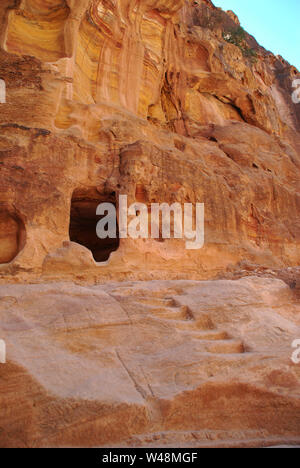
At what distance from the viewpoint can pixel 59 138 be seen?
8070 millimetres

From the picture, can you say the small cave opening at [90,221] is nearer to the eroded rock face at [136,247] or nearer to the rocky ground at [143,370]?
the eroded rock face at [136,247]

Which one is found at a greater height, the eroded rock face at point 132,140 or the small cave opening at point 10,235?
the eroded rock face at point 132,140

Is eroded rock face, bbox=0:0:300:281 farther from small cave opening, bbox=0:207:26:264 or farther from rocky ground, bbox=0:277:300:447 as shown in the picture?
rocky ground, bbox=0:277:300:447

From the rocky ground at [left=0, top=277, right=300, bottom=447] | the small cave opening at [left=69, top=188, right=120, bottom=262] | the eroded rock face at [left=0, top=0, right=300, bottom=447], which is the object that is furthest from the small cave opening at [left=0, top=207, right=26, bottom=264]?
the rocky ground at [left=0, top=277, right=300, bottom=447]

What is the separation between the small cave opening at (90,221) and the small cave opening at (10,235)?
6.04 feet

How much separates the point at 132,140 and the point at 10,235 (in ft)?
14.1

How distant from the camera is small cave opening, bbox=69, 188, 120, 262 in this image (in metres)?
9.02

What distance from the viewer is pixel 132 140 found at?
9758mm

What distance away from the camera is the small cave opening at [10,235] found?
7160 millimetres

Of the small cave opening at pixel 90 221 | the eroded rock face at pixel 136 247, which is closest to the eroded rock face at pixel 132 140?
the eroded rock face at pixel 136 247

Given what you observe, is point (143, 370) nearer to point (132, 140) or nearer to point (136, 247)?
point (136, 247)

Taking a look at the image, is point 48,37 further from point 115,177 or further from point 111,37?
point 115,177

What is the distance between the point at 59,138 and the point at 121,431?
6732mm
